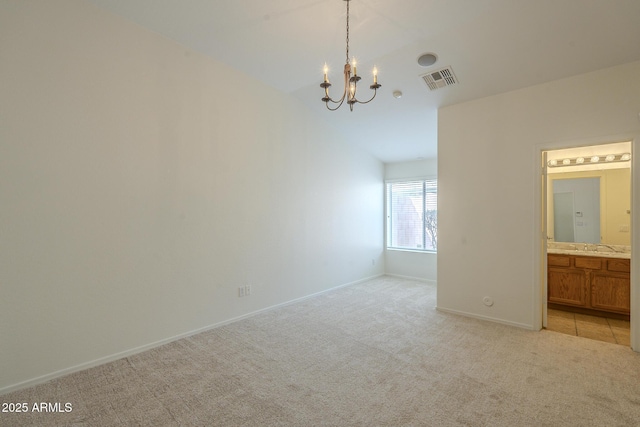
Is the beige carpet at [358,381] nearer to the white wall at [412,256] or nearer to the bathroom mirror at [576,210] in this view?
the bathroom mirror at [576,210]

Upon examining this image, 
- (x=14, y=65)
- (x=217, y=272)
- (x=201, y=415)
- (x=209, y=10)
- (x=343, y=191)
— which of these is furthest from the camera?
(x=343, y=191)

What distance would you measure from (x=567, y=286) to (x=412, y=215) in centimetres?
285

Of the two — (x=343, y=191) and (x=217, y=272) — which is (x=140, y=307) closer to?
(x=217, y=272)

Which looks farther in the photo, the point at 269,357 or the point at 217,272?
the point at 217,272

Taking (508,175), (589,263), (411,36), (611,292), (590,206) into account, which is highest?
(411,36)

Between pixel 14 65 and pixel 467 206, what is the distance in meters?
4.79

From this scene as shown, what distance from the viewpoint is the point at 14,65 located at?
2342mm

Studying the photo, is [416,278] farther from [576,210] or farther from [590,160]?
[590,160]

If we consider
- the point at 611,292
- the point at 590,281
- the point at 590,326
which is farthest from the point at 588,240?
the point at 590,326

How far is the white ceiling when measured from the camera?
2660mm

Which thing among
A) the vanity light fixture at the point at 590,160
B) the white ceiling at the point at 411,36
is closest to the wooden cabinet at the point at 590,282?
the vanity light fixture at the point at 590,160

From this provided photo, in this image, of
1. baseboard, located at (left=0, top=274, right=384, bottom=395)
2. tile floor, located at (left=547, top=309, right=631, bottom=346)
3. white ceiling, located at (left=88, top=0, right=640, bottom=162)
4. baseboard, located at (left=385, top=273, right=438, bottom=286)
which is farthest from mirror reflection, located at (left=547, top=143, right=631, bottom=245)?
baseboard, located at (left=0, top=274, right=384, bottom=395)

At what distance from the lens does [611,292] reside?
3.91 m

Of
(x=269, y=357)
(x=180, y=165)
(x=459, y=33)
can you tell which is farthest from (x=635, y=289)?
(x=180, y=165)
